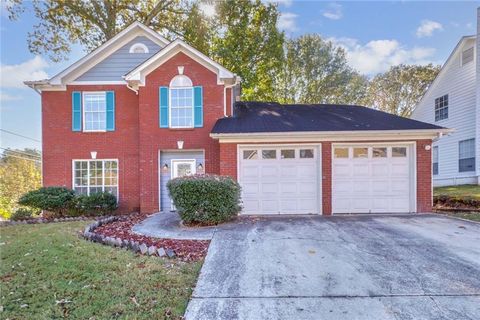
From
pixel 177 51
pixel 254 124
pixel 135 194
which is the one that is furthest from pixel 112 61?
pixel 254 124

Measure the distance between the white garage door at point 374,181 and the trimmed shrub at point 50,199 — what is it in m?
10.3

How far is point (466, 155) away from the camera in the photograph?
17.3m

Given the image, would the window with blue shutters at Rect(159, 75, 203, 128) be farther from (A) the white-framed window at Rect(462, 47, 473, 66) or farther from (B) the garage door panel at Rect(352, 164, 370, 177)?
(A) the white-framed window at Rect(462, 47, 473, 66)

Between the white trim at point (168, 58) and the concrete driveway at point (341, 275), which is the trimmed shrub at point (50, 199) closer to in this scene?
the white trim at point (168, 58)

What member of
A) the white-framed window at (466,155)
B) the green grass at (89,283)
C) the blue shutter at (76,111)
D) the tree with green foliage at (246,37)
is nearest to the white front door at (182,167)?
the blue shutter at (76,111)

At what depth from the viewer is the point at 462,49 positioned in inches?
683

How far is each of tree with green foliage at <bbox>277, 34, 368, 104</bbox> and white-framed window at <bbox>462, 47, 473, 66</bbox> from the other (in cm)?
1203

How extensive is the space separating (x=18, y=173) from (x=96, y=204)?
76.1 ft

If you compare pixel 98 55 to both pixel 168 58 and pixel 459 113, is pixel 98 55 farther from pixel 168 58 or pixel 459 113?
pixel 459 113

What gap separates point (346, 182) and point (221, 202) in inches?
190

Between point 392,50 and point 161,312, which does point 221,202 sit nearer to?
point 161,312

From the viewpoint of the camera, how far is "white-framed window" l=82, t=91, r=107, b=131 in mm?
12930

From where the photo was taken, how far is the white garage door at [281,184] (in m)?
10.9

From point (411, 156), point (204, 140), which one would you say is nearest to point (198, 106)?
point (204, 140)
